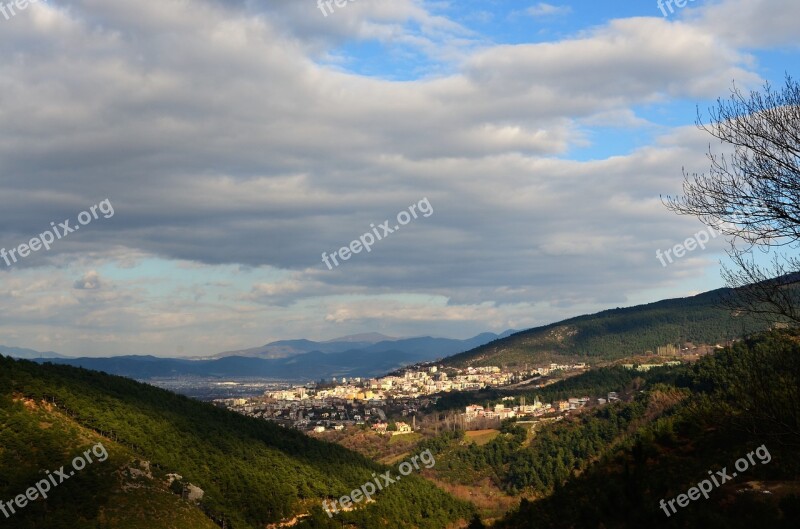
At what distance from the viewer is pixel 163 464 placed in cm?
6719

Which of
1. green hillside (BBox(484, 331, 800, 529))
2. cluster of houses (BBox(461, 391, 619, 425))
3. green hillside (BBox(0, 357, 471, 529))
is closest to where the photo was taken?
green hillside (BBox(484, 331, 800, 529))

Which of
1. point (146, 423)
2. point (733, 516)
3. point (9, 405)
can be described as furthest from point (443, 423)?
point (733, 516)

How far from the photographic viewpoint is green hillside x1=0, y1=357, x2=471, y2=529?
5359 cm

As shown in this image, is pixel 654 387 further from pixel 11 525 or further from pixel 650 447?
pixel 11 525

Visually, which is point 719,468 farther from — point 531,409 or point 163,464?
point 531,409

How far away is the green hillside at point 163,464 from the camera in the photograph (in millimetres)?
53594

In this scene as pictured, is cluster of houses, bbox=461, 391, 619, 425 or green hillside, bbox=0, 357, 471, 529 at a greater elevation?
green hillside, bbox=0, 357, 471, 529

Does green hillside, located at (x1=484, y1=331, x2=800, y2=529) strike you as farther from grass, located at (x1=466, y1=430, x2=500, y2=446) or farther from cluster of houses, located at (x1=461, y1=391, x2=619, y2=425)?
cluster of houses, located at (x1=461, y1=391, x2=619, y2=425)

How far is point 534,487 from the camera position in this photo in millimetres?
107500

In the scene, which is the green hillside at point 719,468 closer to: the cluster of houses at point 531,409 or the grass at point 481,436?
the grass at point 481,436

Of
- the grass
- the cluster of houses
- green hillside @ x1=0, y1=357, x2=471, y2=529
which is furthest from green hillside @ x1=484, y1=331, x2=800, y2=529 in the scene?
the cluster of houses

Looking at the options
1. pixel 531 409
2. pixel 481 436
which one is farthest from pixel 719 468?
pixel 531 409

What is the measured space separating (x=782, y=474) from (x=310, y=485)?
68865 millimetres

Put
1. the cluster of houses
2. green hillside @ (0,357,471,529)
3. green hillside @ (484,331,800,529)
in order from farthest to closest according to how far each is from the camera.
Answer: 1. the cluster of houses
2. green hillside @ (0,357,471,529)
3. green hillside @ (484,331,800,529)
